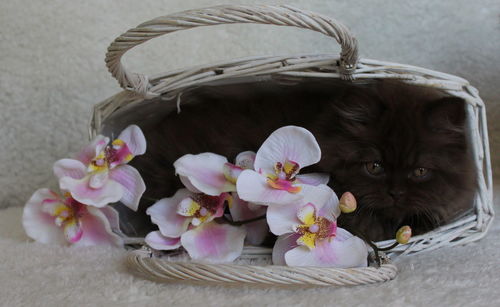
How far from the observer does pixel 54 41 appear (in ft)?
6.16

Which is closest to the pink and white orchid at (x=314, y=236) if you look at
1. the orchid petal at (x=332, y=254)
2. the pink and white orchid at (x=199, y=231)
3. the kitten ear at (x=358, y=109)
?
the orchid petal at (x=332, y=254)

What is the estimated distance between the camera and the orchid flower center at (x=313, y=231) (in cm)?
104

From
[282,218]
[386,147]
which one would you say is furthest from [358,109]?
[282,218]

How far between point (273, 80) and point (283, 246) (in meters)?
0.42

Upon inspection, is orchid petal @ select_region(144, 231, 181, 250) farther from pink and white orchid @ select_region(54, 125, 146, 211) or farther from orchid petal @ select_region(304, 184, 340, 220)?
orchid petal @ select_region(304, 184, 340, 220)

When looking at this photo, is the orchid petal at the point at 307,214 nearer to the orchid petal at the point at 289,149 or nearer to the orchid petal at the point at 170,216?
the orchid petal at the point at 289,149

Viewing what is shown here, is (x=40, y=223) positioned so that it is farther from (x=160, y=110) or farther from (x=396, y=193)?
(x=396, y=193)

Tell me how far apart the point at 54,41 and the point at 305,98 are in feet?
3.29

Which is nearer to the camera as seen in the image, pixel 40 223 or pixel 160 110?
pixel 40 223

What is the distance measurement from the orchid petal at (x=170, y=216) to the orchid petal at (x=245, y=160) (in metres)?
0.13

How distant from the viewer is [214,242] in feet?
3.69

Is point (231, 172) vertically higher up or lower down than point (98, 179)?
higher up

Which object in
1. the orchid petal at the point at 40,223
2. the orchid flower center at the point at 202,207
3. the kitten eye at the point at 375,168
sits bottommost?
the orchid petal at the point at 40,223

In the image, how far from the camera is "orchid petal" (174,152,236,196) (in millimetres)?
1138
